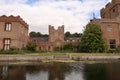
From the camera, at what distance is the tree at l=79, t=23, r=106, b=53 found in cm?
4019

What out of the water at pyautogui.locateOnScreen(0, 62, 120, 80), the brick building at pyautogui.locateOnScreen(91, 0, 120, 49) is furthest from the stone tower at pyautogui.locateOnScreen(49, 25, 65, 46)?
the water at pyautogui.locateOnScreen(0, 62, 120, 80)

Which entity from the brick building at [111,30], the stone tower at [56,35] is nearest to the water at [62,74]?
the brick building at [111,30]

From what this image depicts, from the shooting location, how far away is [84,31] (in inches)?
1693

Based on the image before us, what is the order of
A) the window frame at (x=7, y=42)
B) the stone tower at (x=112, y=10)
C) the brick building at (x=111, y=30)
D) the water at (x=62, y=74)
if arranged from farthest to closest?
the stone tower at (x=112, y=10) → the brick building at (x=111, y=30) → the window frame at (x=7, y=42) → the water at (x=62, y=74)

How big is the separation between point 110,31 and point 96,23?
3.96m

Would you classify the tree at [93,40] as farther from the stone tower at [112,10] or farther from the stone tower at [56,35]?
the stone tower at [56,35]

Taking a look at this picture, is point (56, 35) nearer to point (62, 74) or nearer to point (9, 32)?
point (9, 32)

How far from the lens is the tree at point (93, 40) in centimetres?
4019

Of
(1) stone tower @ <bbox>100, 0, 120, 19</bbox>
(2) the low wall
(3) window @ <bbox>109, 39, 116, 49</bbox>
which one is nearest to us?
(2) the low wall

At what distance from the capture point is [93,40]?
40656 millimetres

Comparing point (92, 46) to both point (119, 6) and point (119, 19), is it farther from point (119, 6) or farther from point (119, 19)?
point (119, 6)

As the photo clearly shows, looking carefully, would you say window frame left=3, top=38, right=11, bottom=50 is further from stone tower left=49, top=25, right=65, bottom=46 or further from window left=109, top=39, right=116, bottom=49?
window left=109, top=39, right=116, bottom=49

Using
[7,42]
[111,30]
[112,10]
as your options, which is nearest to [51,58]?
[7,42]

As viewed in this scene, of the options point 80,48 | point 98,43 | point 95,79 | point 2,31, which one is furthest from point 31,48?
point 95,79
